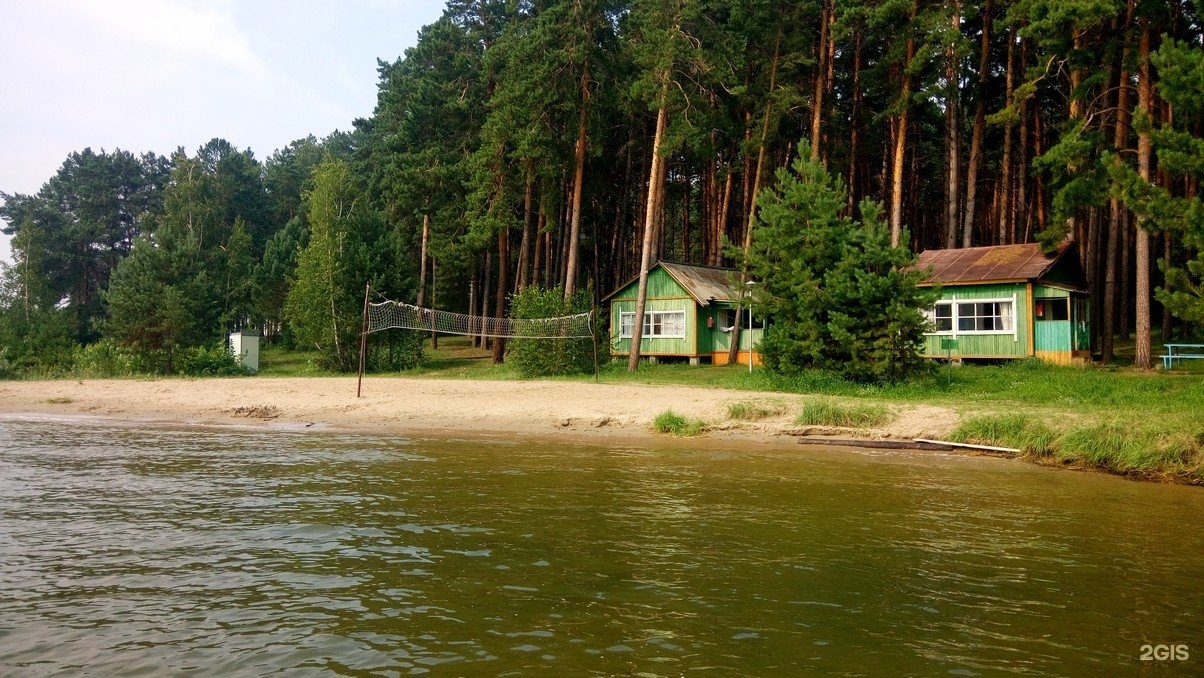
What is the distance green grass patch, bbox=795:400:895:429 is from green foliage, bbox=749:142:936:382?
354 cm

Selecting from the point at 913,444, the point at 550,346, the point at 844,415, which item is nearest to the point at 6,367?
the point at 550,346

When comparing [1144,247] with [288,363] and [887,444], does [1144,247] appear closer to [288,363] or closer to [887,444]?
[887,444]

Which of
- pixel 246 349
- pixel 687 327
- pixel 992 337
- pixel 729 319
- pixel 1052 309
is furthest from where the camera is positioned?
pixel 246 349

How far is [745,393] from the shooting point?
19625 millimetres

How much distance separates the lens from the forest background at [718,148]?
76.5 feet

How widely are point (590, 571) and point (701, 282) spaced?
27.3m

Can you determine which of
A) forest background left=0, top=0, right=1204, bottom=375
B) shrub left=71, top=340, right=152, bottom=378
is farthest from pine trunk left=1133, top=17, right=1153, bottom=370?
shrub left=71, top=340, right=152, bottom=378

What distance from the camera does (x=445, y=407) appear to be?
19.1 meters

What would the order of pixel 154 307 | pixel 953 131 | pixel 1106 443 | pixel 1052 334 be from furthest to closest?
1. pixel 154 307
2. pixel 953 131
3. pixel 1052 334
4. pixel 1106 443

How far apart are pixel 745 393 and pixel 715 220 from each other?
2262 cm

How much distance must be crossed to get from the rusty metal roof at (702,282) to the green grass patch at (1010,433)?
16438mm

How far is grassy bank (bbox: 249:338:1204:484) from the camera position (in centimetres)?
1188

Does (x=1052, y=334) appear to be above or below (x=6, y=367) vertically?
Result: above

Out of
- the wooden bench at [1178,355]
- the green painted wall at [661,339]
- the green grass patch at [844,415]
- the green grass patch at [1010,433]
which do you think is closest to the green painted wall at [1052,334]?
the wooden bench at [1178,355]
